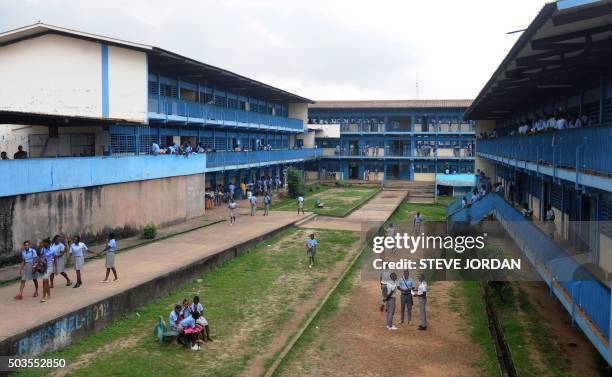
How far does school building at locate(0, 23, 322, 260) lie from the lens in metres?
19.0

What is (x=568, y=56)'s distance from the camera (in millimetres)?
13977

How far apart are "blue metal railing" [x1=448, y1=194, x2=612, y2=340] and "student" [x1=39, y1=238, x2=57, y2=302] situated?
1177 centimetres

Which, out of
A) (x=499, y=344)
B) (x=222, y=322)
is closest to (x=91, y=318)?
(x=222, y=322)

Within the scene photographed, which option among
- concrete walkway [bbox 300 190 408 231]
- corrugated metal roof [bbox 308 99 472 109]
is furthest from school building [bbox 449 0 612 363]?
corrugated metal roof [bbox 308 99 472 109]

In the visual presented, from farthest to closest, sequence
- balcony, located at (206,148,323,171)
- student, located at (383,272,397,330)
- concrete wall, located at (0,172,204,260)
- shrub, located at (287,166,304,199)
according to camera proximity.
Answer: shrub, located at (287,166,304,199) → balcony, located at (206,148,323,171) → concrete wall, located at (0,172,204,260) → student, located at (383,272,397,330)

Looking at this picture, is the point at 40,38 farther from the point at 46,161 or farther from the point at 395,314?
the point at 395,314

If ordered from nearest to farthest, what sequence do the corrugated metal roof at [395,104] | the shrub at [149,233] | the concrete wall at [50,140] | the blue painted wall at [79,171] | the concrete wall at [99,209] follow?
the blue painted wall at [79,171] → the concrete wall at [99,209] → the shrub at [149,233] → the concrete wall at [50,140] → the corrugated metal roof at [395,104]

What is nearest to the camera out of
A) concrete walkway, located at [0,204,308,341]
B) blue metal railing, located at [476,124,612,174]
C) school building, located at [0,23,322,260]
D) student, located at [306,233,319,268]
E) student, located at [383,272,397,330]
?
blue metal railing, located at [476,124,612,174]

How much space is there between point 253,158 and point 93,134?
16.1 metres

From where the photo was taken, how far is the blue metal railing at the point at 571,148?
10.7 metres

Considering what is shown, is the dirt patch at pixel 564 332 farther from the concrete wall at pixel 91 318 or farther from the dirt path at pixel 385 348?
the concrete wall at pixel 91 318

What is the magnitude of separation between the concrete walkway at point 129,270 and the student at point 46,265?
0.80 ft

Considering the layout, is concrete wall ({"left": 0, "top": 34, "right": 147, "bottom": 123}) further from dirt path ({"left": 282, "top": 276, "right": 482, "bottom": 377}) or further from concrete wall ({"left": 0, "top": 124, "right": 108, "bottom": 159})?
dirt path ({"left": 282, "top": 276, "right": 482, "bottom": 377})

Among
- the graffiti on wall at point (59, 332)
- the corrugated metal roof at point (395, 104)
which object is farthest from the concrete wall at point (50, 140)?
the corrugated metal roof at point (395, 104)
